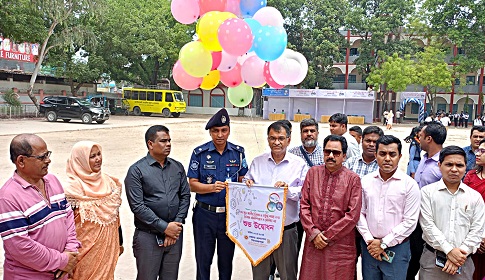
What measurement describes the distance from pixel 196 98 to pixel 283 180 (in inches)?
1329

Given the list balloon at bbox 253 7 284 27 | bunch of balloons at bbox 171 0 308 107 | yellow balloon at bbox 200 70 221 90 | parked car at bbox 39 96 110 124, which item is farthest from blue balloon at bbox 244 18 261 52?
parked car at bbox 39 96 110 124

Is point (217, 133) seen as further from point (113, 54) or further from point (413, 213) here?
point (113, 54)

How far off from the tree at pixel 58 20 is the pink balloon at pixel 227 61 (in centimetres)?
1531

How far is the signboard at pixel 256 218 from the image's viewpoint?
3.08m

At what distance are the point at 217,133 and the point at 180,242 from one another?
2.99 feet

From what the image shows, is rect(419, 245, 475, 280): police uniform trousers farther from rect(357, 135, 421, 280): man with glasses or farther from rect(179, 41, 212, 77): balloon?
rect(179, 41, 212, 77): balloon

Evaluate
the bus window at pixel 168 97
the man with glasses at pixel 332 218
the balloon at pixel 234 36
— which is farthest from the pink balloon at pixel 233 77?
the bus window at pixel 168 97

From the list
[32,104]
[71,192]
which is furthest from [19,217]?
[32,104]

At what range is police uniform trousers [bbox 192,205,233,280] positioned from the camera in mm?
3320

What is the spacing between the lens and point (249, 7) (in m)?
4.88

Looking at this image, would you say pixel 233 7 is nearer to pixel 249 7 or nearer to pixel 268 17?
pixel 249 7

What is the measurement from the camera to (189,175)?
340cm

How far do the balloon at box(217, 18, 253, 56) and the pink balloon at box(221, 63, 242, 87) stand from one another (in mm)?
710

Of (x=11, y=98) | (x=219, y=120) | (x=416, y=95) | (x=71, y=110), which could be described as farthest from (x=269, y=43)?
(x=416, y=95)
